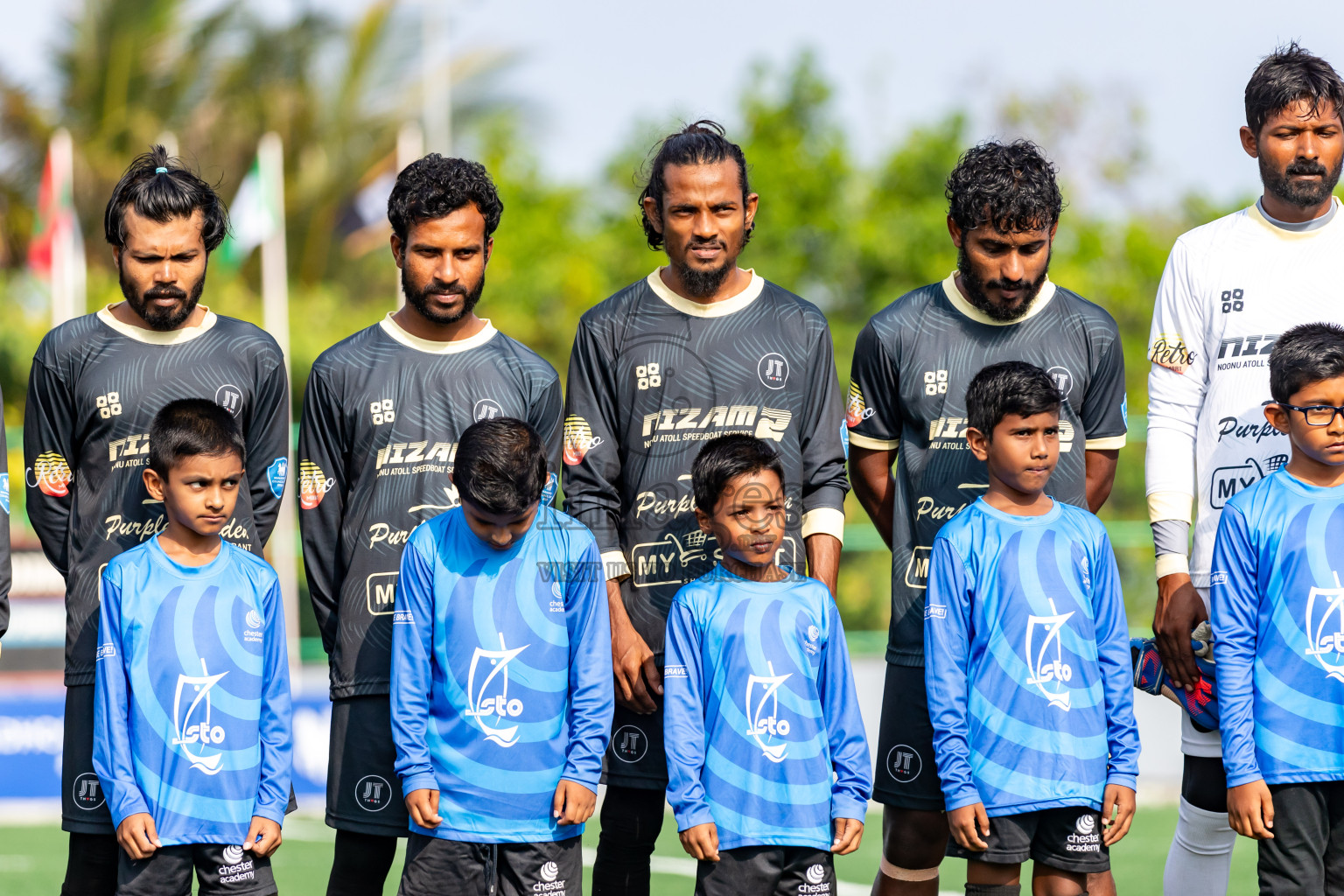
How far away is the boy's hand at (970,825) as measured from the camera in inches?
154

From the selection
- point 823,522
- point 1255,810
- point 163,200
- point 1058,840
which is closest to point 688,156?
point 823,522

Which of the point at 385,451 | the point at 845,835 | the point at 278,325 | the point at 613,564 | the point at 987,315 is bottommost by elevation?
the point at 845,835

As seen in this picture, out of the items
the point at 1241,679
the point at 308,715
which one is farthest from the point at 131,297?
the point at 308,715

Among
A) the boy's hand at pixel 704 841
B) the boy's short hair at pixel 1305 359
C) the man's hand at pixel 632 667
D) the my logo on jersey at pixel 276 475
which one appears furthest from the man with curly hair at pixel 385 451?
the boy's short hair at pixel 1305 359

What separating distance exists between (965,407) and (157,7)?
19.7 meters

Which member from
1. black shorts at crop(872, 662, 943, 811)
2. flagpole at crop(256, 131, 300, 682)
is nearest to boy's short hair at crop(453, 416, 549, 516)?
black shorts at crop(872, 662, 943, 811)

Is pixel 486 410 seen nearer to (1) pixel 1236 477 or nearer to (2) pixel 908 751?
(2) pixel 908 751

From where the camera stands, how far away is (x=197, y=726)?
4.07 metres

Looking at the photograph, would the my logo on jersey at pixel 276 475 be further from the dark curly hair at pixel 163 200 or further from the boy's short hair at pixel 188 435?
the dark curly hair at pixel 163 200

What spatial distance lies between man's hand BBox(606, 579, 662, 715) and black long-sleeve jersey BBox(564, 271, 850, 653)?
107 mm

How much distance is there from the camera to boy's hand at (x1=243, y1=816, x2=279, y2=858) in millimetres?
4047

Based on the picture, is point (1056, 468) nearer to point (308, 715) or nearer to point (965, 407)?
point (965, 407)

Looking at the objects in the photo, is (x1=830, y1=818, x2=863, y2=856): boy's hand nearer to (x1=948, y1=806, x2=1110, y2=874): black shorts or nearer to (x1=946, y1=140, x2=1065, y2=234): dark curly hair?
(x1=948, y1=806, x2=1110, y2=874): black shorts

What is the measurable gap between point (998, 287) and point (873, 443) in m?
0.60
